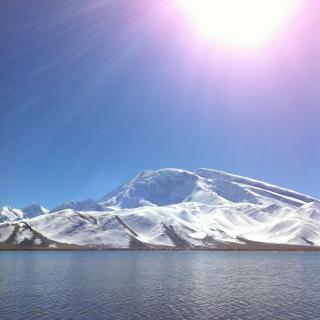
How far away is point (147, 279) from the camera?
5408 inches

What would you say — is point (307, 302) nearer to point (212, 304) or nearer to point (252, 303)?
point (252, 303)

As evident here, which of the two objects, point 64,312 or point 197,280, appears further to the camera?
point 197,280

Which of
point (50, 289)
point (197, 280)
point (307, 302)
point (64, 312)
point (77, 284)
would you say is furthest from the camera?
point (197, 280)

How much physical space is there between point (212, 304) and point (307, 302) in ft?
63.3

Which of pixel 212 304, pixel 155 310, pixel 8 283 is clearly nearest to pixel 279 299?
pixel 212 304

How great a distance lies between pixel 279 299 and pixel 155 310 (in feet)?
92.4

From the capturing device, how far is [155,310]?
80500mm

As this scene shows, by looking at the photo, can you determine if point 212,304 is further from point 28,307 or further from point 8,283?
point 8,283

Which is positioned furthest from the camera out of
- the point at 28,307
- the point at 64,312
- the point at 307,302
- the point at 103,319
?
the point at 307,302

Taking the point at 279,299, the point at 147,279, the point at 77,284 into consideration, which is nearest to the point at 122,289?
the point at 77,284

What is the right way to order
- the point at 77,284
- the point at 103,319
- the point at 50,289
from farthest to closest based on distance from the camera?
the point at 77,284 < the point at 50,289 < the point at 103,319

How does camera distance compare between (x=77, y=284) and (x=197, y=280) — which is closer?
(x=77, y=284)

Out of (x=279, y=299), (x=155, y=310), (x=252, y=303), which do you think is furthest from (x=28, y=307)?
(x=279, y=299)

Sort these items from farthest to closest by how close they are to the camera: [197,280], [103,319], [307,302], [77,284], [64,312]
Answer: [197,280] → [77,284] → [307,302] → [64,312] → [103,319]
